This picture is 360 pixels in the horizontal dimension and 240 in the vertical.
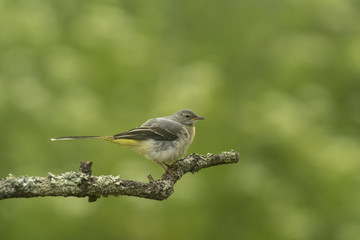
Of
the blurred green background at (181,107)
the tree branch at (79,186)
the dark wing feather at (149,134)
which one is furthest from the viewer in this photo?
the blurred green background at (181,107)

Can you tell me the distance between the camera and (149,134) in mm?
5168

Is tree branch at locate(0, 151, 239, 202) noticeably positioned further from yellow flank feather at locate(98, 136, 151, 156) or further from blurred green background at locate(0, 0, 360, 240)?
blurred green background at locate(0, 0, 360, 240)

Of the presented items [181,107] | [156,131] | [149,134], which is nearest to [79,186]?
[149,134]

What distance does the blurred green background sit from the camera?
6942 millimetres

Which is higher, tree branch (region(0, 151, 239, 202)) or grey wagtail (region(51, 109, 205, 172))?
grey wagtail (region(51, 109, 205, 172))

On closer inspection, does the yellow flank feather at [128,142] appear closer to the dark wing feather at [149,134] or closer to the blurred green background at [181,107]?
the dark wing feather at [149,134]

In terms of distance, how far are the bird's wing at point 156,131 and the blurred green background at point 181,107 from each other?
132 cm

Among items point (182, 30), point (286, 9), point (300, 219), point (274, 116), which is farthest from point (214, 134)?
point (286, 9)

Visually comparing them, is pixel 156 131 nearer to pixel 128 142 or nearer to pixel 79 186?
pixel 128 142

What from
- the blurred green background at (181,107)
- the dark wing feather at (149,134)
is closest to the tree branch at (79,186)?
the dark wing feather at (149,134)

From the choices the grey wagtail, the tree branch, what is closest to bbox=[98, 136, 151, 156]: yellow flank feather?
the grey wagtail

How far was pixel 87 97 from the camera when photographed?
301 inches

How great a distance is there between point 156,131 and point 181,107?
8.32ft

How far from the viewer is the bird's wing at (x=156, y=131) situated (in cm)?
500
